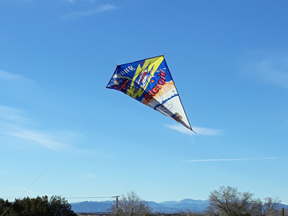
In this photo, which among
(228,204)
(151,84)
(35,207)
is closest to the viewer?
(151,84)

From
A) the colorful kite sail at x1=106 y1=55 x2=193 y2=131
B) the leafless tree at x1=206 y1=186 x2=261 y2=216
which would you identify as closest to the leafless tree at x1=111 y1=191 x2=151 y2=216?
the leafless tree at x1=206 y1=186 x2=261 y2=216

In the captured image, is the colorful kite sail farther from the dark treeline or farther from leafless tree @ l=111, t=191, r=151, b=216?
leafless tree @ l=111, t=191, r=151, b=216

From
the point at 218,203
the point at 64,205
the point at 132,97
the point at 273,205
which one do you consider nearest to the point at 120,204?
the point at 218,203

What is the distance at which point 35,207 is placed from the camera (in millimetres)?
52219

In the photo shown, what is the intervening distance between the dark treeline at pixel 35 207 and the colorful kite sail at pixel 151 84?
108 ft

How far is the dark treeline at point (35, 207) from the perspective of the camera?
167 feet

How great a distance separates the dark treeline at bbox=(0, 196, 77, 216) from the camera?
5100 cm

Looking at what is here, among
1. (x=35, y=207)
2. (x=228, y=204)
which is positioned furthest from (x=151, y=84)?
(x=228, y=204)

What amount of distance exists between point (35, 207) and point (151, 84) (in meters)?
35.3

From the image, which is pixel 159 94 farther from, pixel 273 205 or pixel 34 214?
pixel 273 205

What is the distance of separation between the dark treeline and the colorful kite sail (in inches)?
1299

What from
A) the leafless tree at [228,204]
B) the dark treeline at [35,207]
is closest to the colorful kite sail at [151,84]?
the dark treeline at [35,207]

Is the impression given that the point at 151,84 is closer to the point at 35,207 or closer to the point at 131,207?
the point at 35,207

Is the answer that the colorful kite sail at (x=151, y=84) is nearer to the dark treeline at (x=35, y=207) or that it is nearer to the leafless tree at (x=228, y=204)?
the dark treeline at (x=35, y=207)
